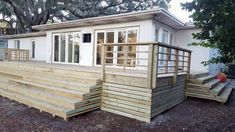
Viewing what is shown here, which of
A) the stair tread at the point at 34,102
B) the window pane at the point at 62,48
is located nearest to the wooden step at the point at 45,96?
the stair tread at the point at 34,102

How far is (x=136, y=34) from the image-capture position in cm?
727

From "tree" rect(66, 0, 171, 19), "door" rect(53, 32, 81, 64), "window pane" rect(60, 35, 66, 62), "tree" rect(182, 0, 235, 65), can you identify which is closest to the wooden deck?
"tree" rect(182, 0, 235, 65)

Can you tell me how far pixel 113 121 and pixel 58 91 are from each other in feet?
6.14

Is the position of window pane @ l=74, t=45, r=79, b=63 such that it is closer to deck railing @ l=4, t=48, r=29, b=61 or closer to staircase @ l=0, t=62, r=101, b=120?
staircase @ l=0, t=62, r=101, b=120

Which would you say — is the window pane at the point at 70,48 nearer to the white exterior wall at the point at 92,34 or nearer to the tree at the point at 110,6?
the white exterior wall at the point at 92,34

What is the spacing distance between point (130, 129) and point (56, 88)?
260cm

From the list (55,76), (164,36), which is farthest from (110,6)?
(55,76)

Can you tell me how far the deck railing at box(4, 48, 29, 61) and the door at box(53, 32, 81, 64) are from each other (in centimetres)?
301

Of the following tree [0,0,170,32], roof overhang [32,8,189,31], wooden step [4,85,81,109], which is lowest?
wooden step [4,85,81,109]

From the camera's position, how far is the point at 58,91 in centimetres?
512

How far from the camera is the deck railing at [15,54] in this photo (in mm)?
11273

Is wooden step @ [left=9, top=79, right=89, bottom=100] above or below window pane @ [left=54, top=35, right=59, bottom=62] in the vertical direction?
below

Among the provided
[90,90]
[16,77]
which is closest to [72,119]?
[90,90]

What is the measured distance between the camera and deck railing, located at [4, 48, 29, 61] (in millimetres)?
11273
